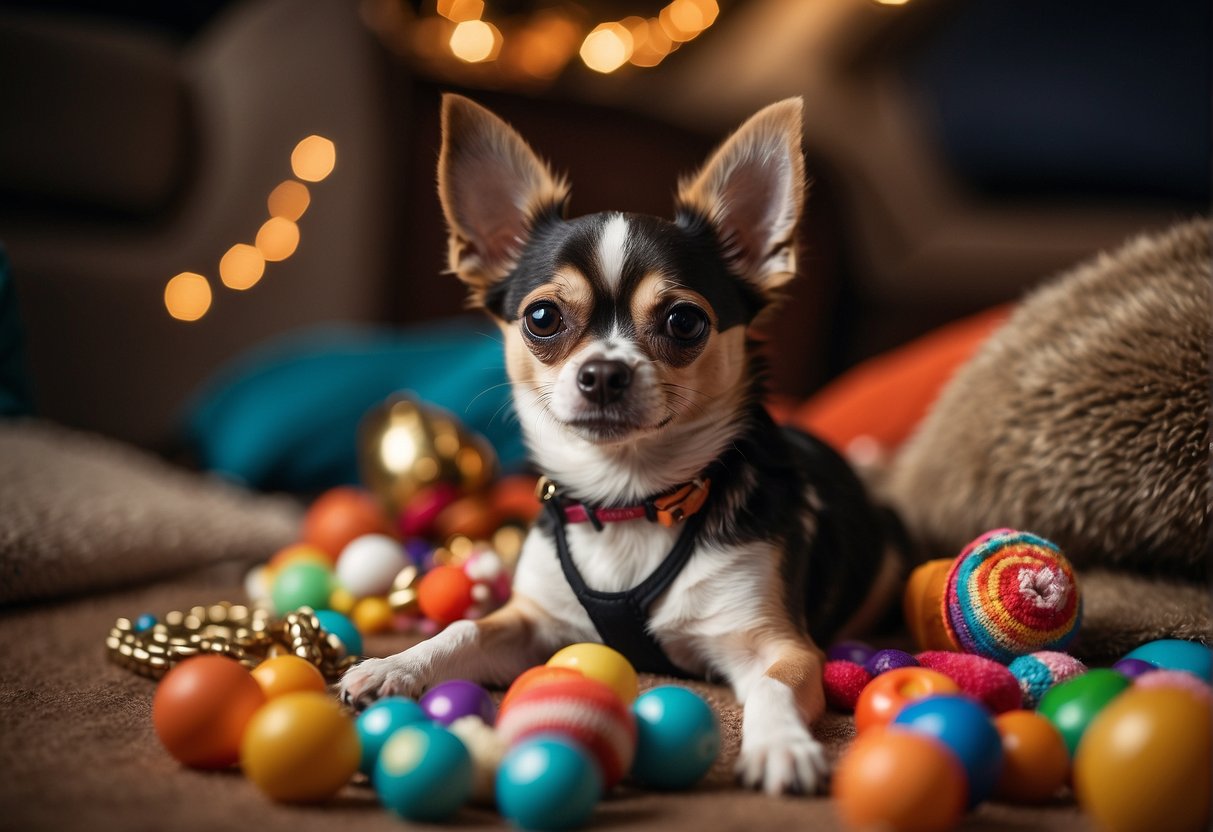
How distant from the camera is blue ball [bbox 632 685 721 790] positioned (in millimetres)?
1190

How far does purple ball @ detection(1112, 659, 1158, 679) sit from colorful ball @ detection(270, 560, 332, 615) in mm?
1510

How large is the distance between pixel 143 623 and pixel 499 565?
0.69m

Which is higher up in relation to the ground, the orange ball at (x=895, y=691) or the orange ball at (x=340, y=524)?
the orange ball at (x=895, y=691)

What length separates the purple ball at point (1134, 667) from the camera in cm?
146

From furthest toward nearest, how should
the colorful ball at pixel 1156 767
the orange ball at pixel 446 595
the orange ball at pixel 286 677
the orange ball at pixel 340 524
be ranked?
1. the orange ball at pixel 340 524
2. the orange ball at pixel 446 595
3. the orange ball at pixel 286 677
4. the colorful ball at pixel 1156 767

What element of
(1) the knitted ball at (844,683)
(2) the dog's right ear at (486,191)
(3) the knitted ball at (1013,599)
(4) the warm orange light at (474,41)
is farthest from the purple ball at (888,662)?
(4) the warm orange light at (474,41)

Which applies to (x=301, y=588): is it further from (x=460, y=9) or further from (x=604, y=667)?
(x=460, y=9)

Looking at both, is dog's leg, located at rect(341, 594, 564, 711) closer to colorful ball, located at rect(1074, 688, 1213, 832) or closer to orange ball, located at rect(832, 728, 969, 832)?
orange ball, located at rect(832, 728, 969, 832)

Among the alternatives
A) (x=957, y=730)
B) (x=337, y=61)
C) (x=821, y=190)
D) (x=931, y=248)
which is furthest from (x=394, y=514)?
(x=931, y=248)

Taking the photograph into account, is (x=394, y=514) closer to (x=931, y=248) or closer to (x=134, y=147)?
(x=134, y=147)

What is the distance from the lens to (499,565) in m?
2.06

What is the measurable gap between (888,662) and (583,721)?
0.65 metres

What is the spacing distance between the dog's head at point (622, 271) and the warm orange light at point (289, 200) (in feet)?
7.02

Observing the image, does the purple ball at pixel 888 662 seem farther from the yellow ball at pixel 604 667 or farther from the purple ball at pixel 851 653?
the yellow ball at pixel 604 667
